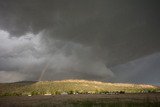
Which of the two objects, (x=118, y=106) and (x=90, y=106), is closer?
(x=118, y=106)

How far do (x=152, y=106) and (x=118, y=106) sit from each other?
4827 millimetres

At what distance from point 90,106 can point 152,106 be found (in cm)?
925

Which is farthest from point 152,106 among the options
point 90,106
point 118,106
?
point 90,106

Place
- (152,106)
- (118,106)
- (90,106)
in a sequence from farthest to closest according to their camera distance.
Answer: (90,106) → (118,106) → (152,106)

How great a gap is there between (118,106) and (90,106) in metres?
4.44

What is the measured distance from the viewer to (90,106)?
34062 millimetres

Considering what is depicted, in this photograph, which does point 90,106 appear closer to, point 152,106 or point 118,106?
point 118,106

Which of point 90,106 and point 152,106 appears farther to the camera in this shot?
point 90,106

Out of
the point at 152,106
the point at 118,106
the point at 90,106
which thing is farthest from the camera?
the point at 90,106

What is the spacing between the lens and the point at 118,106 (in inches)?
1237

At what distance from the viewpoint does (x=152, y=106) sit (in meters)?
28.1

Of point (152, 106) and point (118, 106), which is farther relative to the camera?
point (118, 106)
